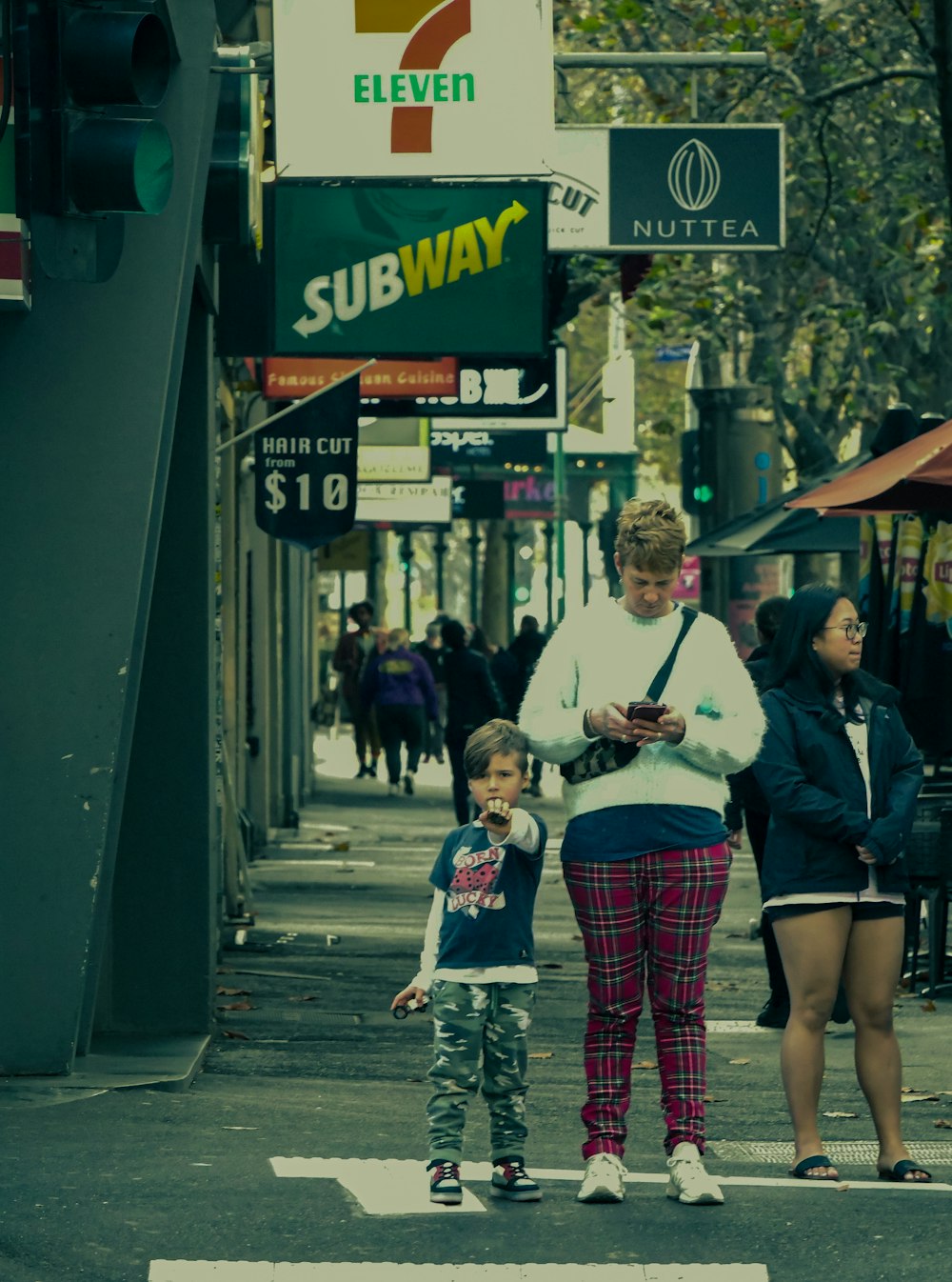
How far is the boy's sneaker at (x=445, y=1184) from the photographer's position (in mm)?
6590

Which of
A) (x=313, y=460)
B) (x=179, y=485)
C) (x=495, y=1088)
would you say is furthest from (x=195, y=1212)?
(x=313, y=460)

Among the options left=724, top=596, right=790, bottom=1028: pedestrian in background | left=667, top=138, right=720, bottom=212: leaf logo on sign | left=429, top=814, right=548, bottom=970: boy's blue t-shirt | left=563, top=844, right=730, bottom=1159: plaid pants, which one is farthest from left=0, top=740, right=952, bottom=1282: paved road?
left=667, top=138, right=720, bottom=212: leaf logo on sign

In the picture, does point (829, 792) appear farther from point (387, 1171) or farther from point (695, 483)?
point (695, 483)

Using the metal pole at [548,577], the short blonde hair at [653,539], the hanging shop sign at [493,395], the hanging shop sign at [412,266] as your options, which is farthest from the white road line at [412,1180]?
the metal pole at [548,577]

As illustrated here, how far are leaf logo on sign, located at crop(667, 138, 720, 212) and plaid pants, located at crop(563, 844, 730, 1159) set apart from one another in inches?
262

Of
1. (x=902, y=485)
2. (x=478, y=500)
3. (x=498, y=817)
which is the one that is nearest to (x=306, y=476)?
(x=902, y=485)

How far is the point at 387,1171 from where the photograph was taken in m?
7.09

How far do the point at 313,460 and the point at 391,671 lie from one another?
1023cm

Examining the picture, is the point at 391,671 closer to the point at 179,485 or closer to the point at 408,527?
the point at 408,527

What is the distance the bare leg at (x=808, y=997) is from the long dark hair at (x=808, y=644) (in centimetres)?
63

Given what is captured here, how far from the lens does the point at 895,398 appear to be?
25078 millimetres

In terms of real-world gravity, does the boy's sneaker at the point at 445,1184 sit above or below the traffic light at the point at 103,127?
below

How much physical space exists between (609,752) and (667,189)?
6.87 meters

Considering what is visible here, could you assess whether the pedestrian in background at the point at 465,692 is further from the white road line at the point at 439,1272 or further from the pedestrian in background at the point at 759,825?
the white road line at the point at 439,1272
